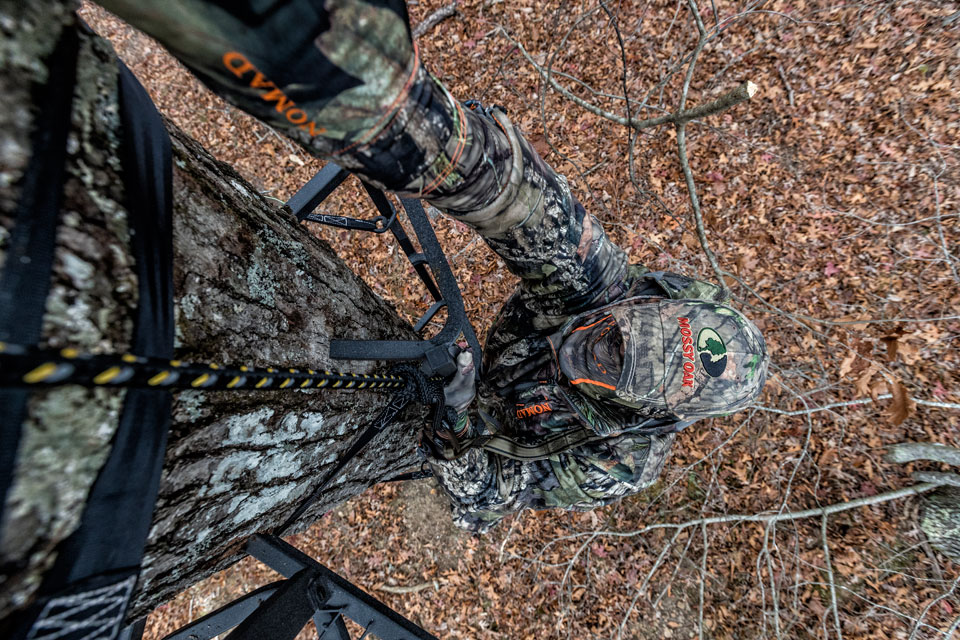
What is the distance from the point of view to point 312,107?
2.93ft

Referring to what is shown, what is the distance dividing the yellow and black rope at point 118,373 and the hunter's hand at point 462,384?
75cm

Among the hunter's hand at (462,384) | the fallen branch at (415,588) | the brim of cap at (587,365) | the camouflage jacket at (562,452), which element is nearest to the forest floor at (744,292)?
the fallen branch at (415,588)

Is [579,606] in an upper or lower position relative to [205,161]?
lower

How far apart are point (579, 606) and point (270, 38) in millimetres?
5153

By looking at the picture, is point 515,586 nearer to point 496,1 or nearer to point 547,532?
point 547,532

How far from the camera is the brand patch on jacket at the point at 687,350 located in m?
2.27

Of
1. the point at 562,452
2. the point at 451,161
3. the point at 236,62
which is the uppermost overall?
the point at 236,62

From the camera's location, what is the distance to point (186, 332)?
3.18ft

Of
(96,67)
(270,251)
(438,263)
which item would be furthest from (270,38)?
(438,263)

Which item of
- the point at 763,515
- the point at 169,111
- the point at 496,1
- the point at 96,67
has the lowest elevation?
the point at 763,515

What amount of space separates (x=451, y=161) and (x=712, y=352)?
1.87 metres

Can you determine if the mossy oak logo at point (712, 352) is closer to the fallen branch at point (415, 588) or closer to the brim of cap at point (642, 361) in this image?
the brim of cap at point (642, 361)

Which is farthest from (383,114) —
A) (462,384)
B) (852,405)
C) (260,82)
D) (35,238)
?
(852,405)

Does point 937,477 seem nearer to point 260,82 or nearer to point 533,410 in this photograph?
point 533,410
